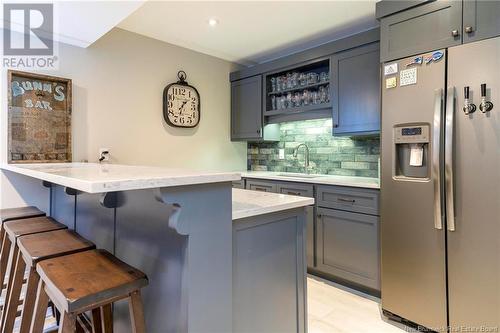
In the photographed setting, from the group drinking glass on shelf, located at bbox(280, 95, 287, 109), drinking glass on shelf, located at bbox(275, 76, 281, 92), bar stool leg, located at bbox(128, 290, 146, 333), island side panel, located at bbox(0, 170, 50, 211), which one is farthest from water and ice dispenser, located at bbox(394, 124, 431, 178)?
island side panel, located at bbox(0, 170, 50, 211)

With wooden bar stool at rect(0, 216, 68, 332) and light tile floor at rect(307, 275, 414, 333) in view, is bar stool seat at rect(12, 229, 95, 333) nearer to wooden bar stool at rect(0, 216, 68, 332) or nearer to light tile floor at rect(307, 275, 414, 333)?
wooden bar stool at rect(0, 216, 68, 332)

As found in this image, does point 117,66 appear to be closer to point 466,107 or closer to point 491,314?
point 466,107

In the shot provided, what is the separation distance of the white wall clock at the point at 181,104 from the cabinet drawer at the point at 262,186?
97 cm

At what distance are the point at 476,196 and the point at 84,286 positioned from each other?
2.03 m

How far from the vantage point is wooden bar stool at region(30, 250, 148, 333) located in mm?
971

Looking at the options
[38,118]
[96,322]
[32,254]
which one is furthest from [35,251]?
[38,118]

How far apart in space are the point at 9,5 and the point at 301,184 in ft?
8.75

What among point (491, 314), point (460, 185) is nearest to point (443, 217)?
point (460, 185)

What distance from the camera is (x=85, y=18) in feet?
6.89

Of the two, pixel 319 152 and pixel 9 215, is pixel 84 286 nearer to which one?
pixel 9 215

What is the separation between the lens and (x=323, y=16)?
104 inches

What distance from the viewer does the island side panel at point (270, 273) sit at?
1237 millimetres

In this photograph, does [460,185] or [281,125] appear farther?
[281,125]

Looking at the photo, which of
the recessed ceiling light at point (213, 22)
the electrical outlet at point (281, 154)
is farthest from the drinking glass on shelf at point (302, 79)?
the recessed ceiling light at point (213, 22)
